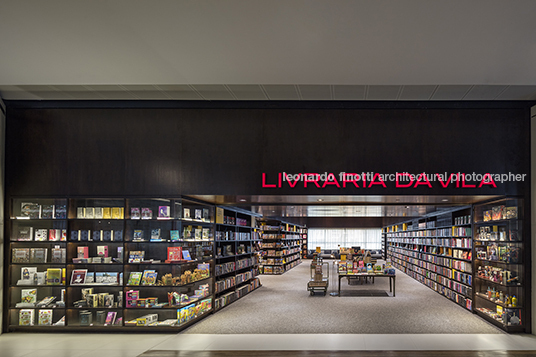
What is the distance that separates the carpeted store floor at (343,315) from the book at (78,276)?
216 centimetres

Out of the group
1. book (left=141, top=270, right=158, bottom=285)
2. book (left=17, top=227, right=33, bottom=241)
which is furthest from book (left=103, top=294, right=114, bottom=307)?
book (left=17, top=227, right=33, bottom=241)

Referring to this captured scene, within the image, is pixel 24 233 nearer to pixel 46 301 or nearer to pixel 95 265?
pixel 46 301

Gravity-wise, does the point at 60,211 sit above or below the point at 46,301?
above

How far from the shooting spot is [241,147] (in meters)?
7.30

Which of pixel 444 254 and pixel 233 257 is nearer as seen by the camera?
pixel 233 257

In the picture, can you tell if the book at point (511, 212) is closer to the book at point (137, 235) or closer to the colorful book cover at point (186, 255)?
the colorful book cover at point (186, 255)

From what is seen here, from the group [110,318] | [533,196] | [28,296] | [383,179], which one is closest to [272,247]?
[110,318]

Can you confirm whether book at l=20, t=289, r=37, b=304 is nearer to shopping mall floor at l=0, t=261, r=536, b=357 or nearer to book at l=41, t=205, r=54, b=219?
shopping mall floor at l=0, t=261, r=536, b=357

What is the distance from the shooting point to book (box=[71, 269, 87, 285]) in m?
7.29

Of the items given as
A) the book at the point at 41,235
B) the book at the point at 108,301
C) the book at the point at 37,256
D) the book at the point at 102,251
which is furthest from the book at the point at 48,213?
the book at the point at 108,301

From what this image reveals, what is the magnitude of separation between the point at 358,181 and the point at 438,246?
22.9 feet

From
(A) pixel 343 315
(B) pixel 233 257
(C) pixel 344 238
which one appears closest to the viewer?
(A) pixel 343 315

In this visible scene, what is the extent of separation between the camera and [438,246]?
41.5 feet

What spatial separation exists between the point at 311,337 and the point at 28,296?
517 cm
